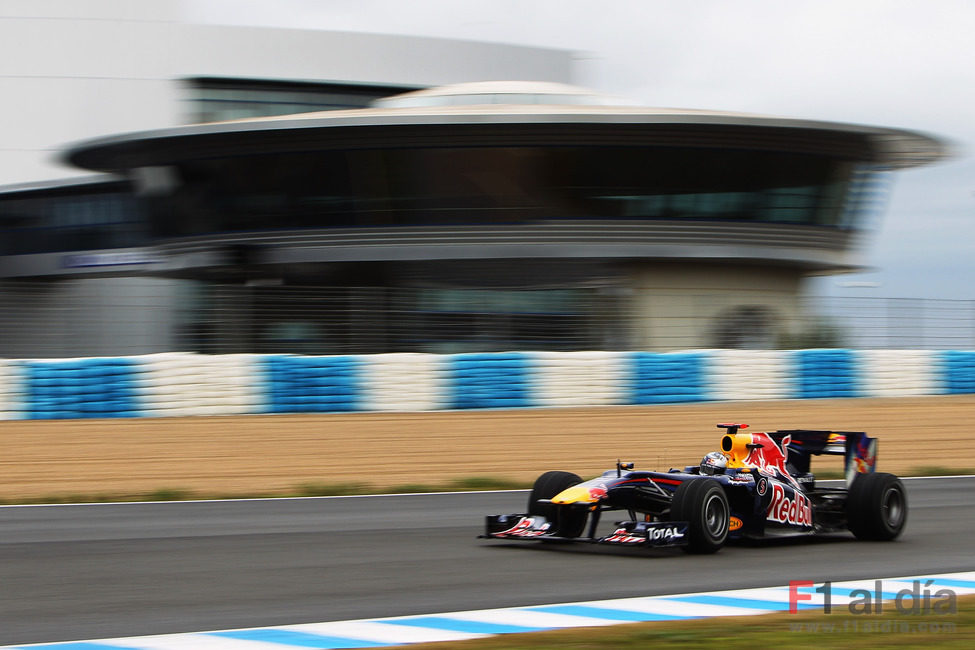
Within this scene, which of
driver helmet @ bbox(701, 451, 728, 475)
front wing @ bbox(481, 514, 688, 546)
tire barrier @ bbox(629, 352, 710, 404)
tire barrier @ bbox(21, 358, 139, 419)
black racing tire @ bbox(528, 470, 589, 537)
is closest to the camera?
front wing @ bbox(481, 514, 688, 546)

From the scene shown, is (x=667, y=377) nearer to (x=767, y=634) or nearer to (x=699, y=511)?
(x=699, y=511)

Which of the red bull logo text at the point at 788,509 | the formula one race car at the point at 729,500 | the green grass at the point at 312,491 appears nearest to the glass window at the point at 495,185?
the green grass at the point at 312,491

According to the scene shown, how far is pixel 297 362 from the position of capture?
1809cm

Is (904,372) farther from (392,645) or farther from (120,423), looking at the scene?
(392,645)

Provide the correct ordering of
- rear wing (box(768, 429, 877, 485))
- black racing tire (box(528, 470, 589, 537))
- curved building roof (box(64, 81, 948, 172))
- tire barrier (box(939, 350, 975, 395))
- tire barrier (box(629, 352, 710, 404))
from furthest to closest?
1. curved building roof (box(64, 81, 948, 172))
2. tire barrier (box(939, 350, 975, 395))
3. tire barrier (box(629, 352, 710, 404))
4. rear wing (box(768, 429, 877, 485))
5. black racing tire (box(528, 470, 589, 537))

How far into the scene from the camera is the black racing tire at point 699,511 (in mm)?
7082

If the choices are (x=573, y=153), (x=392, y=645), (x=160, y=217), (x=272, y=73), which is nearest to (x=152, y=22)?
(x=272, y=73)

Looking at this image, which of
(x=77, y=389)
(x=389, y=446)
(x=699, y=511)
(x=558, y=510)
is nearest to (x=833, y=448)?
(x=699, y=511)

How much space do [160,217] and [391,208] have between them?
7.05 metres

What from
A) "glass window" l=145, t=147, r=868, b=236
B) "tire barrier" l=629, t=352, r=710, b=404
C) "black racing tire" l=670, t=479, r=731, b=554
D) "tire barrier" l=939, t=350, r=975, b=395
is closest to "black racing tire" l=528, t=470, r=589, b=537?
"black racing tire" l=670, t=479, r=731, b=554

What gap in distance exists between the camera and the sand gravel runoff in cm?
1402

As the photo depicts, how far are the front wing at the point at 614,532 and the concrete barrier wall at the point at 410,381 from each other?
35.6ft

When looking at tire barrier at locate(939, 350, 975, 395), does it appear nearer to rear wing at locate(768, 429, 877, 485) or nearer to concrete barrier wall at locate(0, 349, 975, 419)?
concrete barrier wall at locate(0, 349, 975, 419)

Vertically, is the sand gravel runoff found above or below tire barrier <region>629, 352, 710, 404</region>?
below
